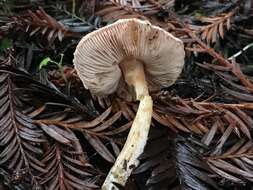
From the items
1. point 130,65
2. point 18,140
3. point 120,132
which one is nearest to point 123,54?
point 130,65

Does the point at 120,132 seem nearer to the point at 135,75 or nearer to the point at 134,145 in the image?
the point at 134,145

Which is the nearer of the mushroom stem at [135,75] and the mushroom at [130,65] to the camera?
the mushroom at [130,65]

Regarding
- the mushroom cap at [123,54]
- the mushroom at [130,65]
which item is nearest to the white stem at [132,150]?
the mushroom at [130,65]

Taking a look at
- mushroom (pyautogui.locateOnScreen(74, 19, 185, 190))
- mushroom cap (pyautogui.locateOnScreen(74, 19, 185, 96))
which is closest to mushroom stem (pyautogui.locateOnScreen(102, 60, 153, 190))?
mushroom (pyautogui.locateOnScreen(74, 19, 185, 190))

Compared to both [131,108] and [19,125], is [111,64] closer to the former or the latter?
[131,108]

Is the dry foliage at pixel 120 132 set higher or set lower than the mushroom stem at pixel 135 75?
lower

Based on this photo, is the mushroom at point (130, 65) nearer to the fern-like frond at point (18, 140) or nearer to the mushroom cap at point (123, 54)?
the mushroom cap at point (123, 54)

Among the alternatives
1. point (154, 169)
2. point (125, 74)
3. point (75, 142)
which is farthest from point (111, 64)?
point (154, 169)
